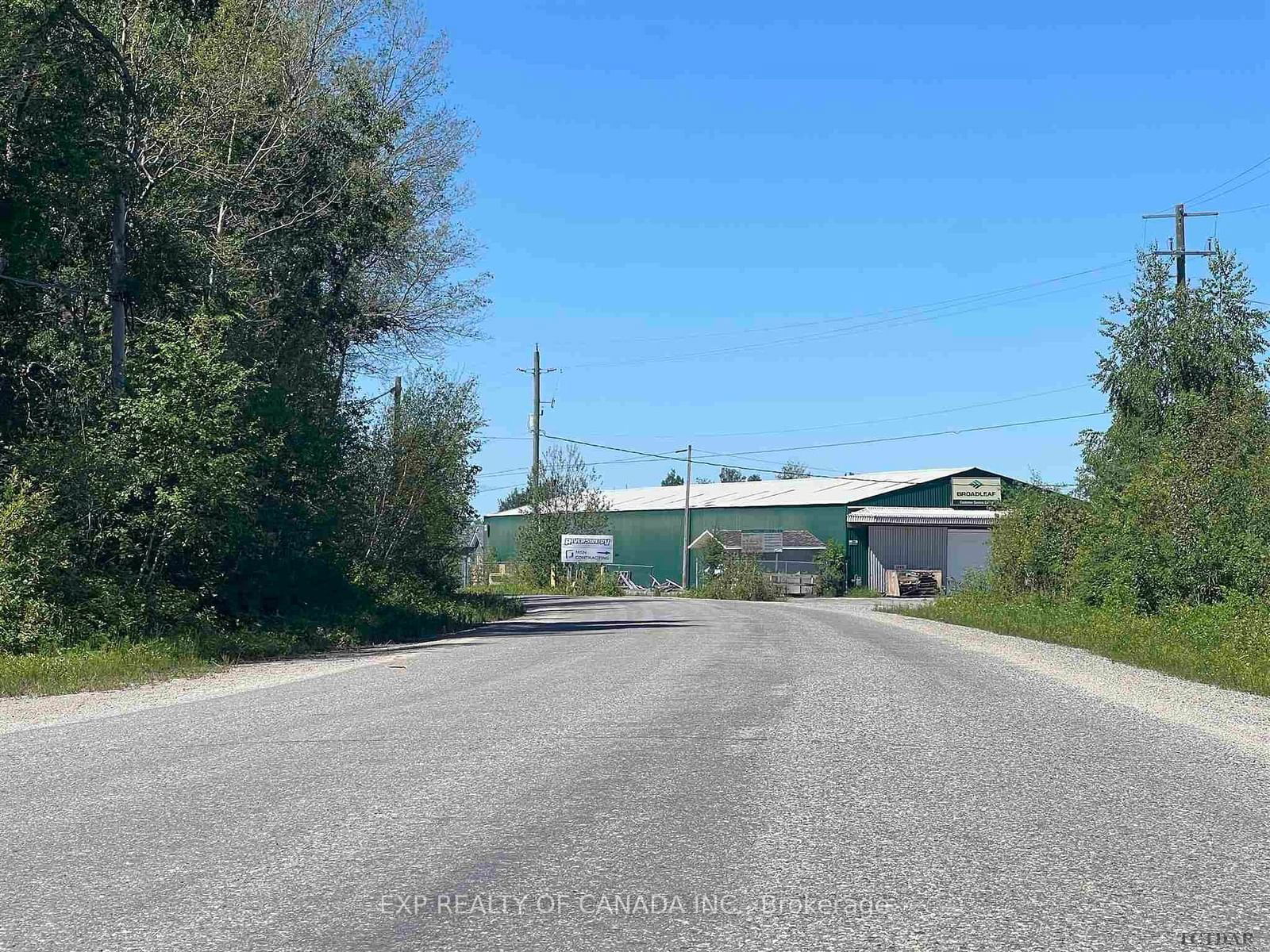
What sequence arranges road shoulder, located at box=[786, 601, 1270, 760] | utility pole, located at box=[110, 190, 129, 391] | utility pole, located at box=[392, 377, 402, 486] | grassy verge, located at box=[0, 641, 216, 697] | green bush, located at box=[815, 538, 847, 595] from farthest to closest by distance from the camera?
1. green bush, located at box=[815, 538, 847, 595]
2. utility pole, located at box=[392, 377, 402, 486]
3. utility pole, located at box=[110, 190, 129, 391]
4. grassy verge, located at box=[0, 641, 216, 697]
5. road shoulder, located at box=[786, 601, 1270, 760]

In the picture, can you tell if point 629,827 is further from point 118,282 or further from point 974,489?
point 974,489

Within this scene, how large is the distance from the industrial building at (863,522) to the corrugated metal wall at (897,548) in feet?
0.14

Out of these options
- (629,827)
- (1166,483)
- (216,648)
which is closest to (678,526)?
(1166,483)

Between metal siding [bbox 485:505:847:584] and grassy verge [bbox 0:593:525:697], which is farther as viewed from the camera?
metal siding [bbox 485:505:847:584]

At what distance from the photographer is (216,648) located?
20.6 m

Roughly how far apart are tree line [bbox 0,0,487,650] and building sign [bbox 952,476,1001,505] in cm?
5004

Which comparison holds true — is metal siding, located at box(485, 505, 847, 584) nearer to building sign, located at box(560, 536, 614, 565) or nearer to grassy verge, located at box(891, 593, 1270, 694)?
building sign, located at box(560, 536, 614, 565)

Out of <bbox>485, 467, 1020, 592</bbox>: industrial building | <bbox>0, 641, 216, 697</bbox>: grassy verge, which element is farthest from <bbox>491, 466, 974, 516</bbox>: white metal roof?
<bbox>0, 641, 216, 697</bbox>: grassy verge

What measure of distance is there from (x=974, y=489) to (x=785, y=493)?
1215 cm

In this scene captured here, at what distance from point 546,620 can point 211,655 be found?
16.7 metres

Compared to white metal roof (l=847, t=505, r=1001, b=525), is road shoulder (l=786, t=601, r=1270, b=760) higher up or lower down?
lower down

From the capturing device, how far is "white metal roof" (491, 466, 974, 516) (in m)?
75.6

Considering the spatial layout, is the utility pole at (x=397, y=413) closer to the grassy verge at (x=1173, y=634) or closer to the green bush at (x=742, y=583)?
the grassy verge at (x=1173, y=634)

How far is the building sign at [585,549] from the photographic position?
74062 millimetres
